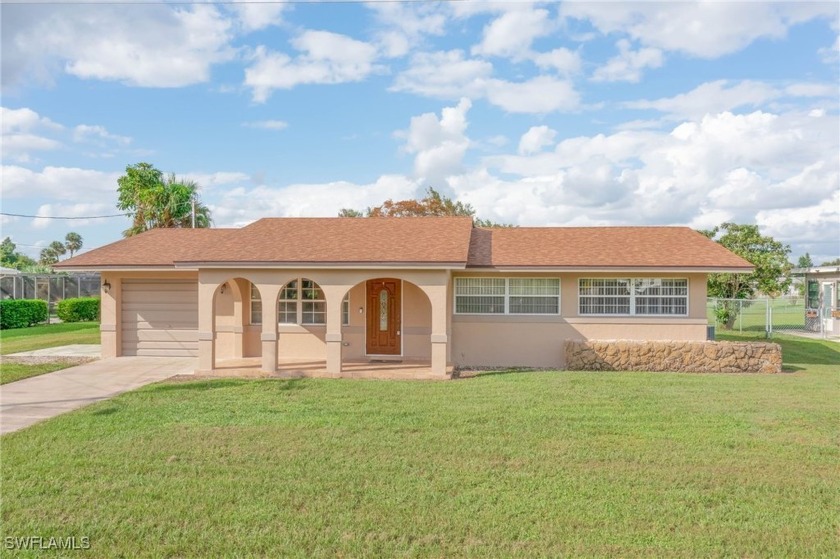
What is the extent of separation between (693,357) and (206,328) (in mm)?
11445

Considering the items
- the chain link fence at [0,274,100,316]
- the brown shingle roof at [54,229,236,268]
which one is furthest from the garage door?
the chain link fence at [0,274,100,316]

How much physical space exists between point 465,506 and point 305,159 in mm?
19841

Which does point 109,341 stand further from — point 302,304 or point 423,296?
point 423,296

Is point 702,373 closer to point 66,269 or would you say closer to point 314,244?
point 314,244

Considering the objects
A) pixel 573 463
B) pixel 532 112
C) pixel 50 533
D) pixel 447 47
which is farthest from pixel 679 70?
pixel 50 533

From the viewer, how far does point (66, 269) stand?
49.5ft

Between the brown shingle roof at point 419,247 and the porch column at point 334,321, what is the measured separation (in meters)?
0.69

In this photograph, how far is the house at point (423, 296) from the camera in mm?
13984

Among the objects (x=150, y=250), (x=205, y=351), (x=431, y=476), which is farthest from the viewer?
(x=150, y=250)

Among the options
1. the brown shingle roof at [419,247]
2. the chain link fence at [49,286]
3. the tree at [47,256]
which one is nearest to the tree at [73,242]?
the tree at [47,256]

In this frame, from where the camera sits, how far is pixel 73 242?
71.8 meters

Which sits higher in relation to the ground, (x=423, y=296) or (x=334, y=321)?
(x=423, y=296)

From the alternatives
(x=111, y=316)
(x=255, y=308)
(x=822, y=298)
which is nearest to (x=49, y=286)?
(x=111, y=316)

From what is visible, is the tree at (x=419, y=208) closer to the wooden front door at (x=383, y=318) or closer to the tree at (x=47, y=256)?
the wooden front door at (x=383, y=318)
